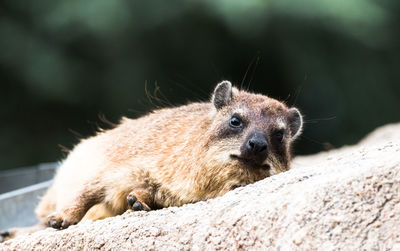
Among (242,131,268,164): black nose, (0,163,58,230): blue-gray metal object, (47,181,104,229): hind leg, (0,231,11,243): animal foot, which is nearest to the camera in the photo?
(242,131,268,164): black nose

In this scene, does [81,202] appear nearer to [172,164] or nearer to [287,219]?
[172,164]

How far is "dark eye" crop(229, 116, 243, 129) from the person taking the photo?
3.58 meters

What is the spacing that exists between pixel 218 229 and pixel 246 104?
56.0 inches

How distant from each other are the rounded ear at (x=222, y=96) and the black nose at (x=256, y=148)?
611 millimetres

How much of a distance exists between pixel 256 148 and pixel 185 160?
56 cm

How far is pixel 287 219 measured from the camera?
88.4 inches

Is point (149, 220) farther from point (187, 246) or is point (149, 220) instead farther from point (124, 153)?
point (124, 153)

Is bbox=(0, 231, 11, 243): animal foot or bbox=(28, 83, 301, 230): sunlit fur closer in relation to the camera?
bbox=(28, 83, 301, 230): sunlit fur

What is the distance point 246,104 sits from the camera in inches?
147

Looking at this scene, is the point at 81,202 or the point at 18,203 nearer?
the point at 81,202

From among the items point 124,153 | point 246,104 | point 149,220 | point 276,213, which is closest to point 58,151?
point 124,153

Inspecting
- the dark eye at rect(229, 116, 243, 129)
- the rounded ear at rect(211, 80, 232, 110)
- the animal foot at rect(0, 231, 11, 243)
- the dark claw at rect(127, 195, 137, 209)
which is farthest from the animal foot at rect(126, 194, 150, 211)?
the animal foot at rect(0, 231, 11, 243)

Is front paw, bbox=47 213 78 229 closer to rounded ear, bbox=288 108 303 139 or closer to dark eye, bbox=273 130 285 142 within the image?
dark eye, bbox=273 130 285 142

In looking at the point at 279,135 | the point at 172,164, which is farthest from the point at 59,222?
Answer: the point at 279,135
